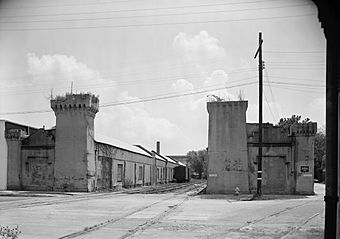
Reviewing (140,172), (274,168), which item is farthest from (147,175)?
(274,168)

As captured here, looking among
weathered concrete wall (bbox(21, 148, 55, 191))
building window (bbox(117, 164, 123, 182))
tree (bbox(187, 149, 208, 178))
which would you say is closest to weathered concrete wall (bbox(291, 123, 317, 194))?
building window (bbox(117, 164, 123, 182))

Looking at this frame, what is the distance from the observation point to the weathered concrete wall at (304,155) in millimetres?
29188

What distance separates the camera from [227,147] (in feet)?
97.9

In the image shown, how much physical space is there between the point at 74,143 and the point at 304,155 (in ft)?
52.1

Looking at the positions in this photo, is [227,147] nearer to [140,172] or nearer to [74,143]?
[74,143]

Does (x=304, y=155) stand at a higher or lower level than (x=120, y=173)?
higher

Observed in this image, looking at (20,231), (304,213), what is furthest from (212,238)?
(304,213)

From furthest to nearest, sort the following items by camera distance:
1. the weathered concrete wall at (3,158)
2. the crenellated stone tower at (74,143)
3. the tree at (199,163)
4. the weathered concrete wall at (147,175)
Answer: the tree at (199,163) → the weathered concrete wall at (147,175) → the weathered concrete wall at (3,158) → the crenellated stone tower at (74,143)

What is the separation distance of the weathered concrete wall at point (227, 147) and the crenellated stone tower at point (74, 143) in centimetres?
912

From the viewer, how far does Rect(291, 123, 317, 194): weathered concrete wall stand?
29188 millimetres

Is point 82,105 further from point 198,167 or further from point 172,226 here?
point 198,167

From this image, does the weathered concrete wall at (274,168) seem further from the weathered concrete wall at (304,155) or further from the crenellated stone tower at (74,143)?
the crenellated stone tower at (74,143)

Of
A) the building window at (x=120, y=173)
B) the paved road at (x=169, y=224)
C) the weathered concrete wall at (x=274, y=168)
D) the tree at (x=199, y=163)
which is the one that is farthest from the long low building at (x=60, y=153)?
the tree at (x=199, y=163)

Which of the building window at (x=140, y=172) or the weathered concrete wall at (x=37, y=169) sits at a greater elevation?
the weathered concrete wall at (x=37, y=169)
